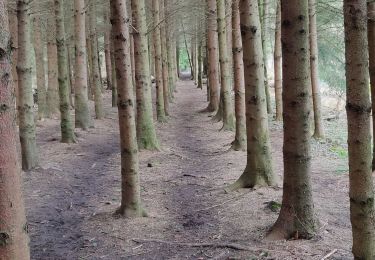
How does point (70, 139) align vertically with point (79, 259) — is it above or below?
above

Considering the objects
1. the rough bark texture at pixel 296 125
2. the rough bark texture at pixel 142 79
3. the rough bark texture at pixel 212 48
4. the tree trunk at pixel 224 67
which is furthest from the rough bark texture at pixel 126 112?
the rough bark texture at pixel 212 48

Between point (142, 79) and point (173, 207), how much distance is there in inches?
182

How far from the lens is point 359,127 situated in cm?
318

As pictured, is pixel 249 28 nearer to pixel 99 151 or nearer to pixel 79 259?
pixel 79 259

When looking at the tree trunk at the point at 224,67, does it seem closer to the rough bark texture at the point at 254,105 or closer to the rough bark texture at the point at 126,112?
the rough bark texture at the point at 254,105

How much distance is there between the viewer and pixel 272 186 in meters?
7.05

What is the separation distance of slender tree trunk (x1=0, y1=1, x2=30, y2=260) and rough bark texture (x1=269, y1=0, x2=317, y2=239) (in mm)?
2897

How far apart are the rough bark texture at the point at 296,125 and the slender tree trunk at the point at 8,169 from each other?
9.51 ft

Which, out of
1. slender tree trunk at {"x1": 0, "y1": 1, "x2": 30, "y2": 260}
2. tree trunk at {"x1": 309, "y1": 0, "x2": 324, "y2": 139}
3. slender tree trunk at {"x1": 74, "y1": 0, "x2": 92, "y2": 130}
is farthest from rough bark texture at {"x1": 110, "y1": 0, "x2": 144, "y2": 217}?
slender tree trunk at {"x1": 74, "y1": 0, "x2": 92, "y2": 130}

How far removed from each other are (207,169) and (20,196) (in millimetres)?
6797

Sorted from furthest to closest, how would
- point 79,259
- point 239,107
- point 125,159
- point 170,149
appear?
point 170,149, point 239,107, point 125,159, point 79,259

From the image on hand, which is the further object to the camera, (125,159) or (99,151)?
(99,151)

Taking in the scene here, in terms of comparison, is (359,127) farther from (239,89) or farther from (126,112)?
(239,89)

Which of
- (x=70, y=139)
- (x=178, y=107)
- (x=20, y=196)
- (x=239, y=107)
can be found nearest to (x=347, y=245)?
(x=20, y=196)
